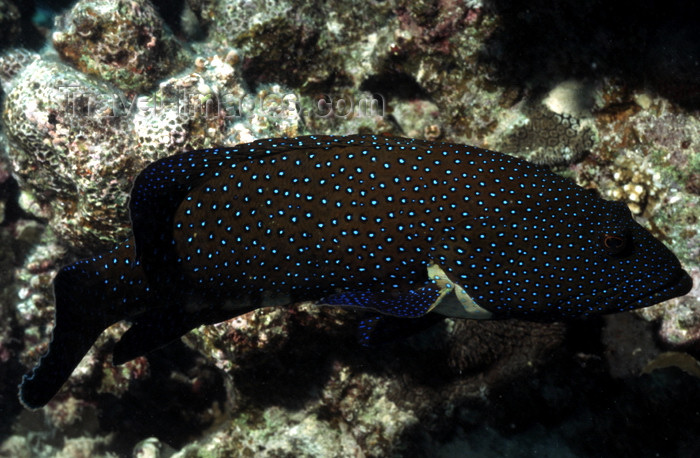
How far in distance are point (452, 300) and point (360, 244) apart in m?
0.76

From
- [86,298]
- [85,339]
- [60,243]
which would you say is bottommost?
[60,243]

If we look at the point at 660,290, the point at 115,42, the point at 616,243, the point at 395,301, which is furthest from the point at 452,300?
the point at 115,42

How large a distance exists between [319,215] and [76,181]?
3.61 meters

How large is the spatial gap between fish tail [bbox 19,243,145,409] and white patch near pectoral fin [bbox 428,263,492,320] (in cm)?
204

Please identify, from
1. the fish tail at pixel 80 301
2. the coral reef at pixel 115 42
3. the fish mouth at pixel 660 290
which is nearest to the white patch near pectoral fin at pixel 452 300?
the fish mouth at pixel 660 290

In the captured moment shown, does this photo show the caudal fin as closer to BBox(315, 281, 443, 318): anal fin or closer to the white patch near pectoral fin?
BBox(315, 281, 443, 318): anal fin

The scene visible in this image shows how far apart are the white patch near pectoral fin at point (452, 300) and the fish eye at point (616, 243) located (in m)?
0.86

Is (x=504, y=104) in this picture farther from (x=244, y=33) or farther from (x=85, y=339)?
(x=85, y=339)

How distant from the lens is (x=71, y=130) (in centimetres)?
539

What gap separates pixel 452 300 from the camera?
3.33 meters

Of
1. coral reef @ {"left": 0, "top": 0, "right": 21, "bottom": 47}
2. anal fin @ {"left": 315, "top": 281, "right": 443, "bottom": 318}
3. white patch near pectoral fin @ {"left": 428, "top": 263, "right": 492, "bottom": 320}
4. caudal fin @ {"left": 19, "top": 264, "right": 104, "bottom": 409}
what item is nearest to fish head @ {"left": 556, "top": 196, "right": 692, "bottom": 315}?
white patch near pectoral fin @ {"left": 428, "top": 263, "right": 492, "bottom": 320}

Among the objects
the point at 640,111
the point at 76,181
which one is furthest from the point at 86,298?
the point at 640,111

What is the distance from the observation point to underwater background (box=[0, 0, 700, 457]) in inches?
191

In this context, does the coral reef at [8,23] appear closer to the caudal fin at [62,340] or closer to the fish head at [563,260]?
the caudal fin at [62,340]
